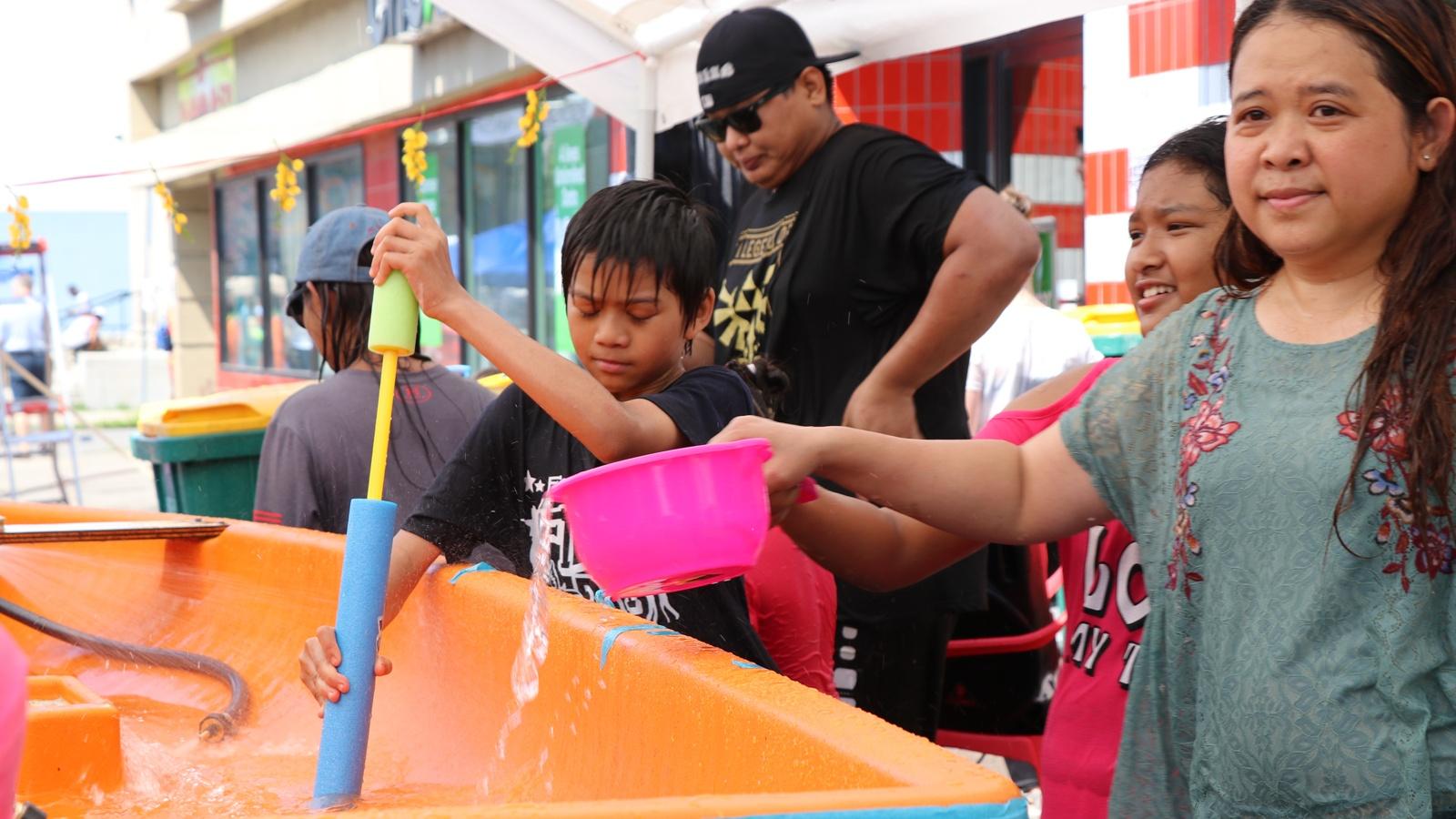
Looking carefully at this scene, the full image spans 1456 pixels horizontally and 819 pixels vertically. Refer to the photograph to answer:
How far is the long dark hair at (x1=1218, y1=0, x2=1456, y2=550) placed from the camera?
1.15 metres

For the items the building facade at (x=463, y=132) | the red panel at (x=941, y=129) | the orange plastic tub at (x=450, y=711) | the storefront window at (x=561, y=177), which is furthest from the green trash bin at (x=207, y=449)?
the storefront window at (x=561, y=177)

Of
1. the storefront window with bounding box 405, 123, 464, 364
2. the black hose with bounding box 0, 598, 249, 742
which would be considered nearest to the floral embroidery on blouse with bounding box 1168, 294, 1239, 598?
the black hose with bounding box 0, 598, 249, 742

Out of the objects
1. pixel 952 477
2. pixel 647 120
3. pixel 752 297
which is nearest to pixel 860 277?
pixel 752 297

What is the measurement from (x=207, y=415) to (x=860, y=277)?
7.01ft

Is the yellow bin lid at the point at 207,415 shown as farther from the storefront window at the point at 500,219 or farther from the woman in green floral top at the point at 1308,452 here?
the storefront window at the point at 500,219

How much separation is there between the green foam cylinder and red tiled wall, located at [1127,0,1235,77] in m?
4.18

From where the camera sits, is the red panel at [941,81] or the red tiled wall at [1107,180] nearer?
the red tiled wall at [1107,180]

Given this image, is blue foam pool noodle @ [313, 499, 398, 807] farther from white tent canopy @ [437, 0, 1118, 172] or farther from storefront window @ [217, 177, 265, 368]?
storefront window @ [217, 177, 265, 368]

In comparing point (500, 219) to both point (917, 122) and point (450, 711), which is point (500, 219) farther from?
point (450, 711)

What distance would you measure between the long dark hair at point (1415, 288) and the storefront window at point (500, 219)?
8.64m

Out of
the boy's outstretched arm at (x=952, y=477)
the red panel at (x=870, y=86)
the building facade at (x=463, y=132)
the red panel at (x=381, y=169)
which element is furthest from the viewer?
the red panel at (x=381, y=169)

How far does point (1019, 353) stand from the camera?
4363 mm

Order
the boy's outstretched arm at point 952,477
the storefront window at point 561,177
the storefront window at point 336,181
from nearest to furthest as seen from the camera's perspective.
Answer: the boy's outstretched arm at point 952,477
the storefront window at point 561,177
the storefront window at point 336,181

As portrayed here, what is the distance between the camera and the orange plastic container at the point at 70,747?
6.28ft
